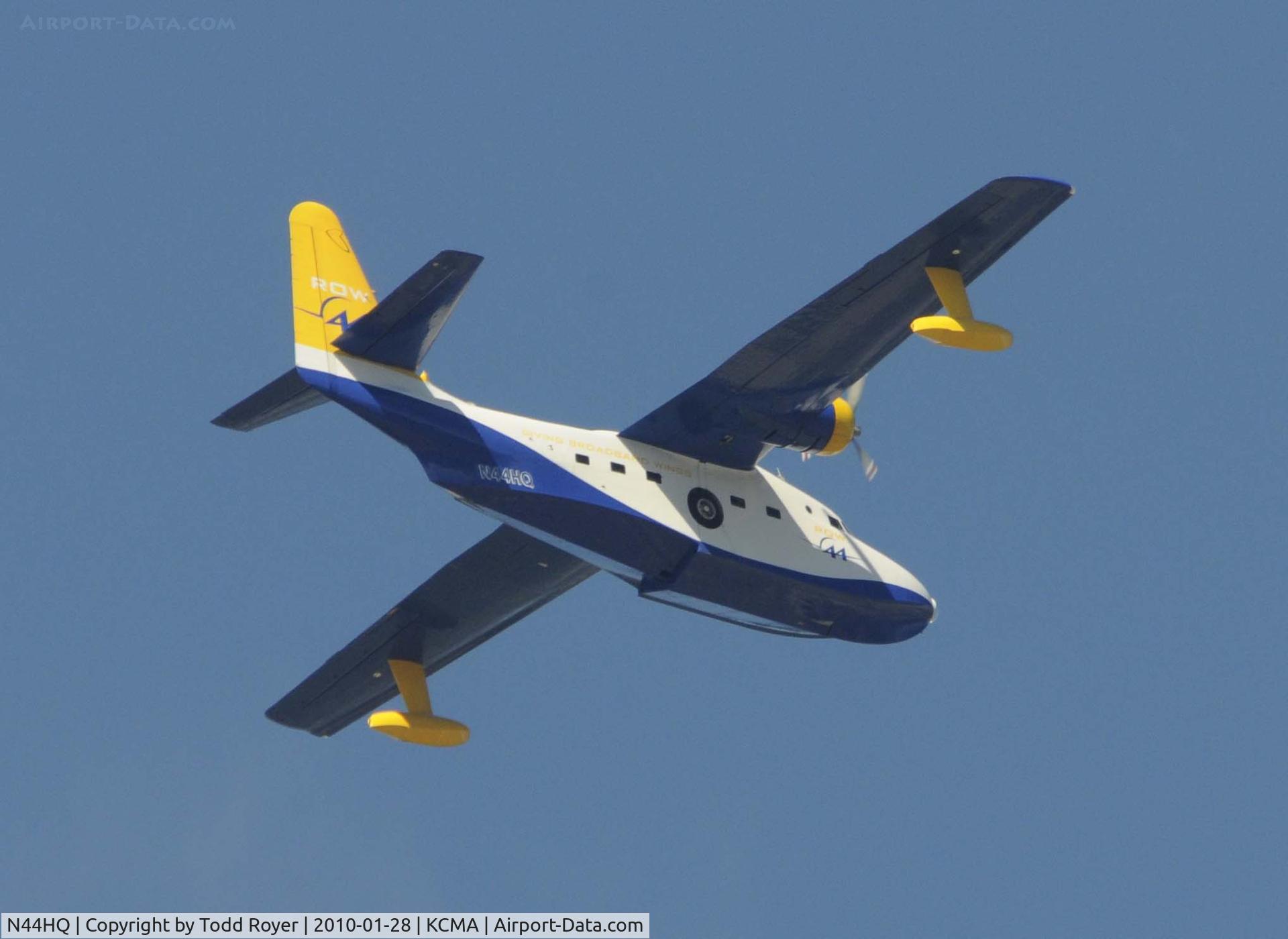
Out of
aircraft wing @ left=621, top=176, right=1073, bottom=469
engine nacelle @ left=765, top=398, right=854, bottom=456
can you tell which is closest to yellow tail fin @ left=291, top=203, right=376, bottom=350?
aircraft wing @ left=621, top=176, right=1073, bottom=469

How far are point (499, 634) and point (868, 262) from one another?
11.9 metres

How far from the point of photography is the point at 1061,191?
37031 millimetres

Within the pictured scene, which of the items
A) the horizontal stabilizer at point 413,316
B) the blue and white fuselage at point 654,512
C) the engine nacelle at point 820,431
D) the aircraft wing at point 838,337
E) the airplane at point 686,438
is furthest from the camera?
the engine nacelle at point 820,431

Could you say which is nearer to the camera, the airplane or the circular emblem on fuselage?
the airplane

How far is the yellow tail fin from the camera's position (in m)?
38.8

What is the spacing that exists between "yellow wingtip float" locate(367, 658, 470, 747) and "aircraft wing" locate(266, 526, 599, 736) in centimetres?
35

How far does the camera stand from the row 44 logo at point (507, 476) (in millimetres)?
39125

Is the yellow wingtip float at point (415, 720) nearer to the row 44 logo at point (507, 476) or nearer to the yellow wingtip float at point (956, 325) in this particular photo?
the row 44 logo at point (507, 476)

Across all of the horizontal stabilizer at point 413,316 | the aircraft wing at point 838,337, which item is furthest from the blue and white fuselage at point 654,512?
the aircraft wing at point 838,337

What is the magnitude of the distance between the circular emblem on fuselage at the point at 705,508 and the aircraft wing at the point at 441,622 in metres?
3.33

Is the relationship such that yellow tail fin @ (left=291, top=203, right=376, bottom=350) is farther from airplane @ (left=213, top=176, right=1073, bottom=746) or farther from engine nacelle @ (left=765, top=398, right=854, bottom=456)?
engine nacelle @ (left=765, top=398, right=854, bottom=456)

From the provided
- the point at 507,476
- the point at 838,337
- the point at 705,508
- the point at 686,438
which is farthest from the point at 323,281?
the point at 838,337

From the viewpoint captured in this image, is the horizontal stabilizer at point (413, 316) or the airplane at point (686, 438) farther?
the airplane at point (686, 438)

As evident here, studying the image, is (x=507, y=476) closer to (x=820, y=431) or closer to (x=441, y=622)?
(x=820, y=431)
